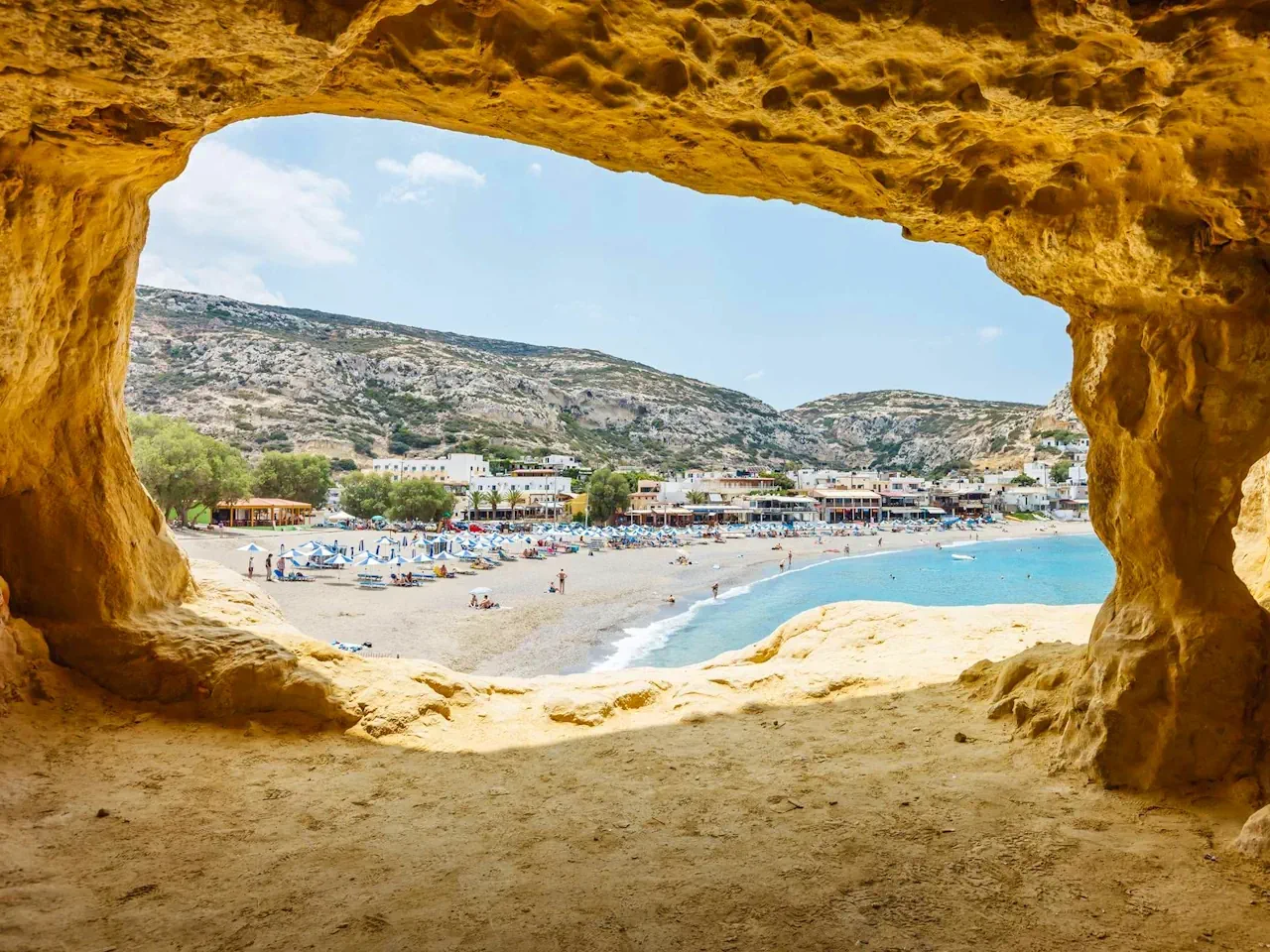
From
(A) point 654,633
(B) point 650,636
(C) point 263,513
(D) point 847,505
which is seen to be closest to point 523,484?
(C) point 263,513

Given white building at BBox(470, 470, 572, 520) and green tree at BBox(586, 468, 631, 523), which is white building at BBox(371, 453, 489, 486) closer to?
white building at BBox(470, 470, 572, 520)

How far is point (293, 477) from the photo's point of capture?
57.8 meters

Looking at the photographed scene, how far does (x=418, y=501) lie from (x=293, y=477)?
1184 cm

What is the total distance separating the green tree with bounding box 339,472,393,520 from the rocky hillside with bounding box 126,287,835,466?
2662cm

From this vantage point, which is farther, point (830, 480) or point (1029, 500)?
point (830, 480)

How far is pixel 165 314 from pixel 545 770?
5119 inches

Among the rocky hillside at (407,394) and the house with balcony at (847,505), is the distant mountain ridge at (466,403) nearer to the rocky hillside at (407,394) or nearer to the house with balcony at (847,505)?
the rocky hillside at (407,394)

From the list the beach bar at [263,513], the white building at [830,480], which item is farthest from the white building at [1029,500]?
the beach bar at [263,513]

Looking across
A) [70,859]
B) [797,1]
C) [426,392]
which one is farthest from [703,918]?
[426,392]

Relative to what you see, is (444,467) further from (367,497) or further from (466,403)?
(466,403)

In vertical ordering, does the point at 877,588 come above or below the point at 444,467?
below

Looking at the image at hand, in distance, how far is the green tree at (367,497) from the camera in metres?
56.0

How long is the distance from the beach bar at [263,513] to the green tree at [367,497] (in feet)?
12.1

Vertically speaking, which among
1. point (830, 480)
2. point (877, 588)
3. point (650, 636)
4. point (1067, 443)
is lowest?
point (650, 636)
